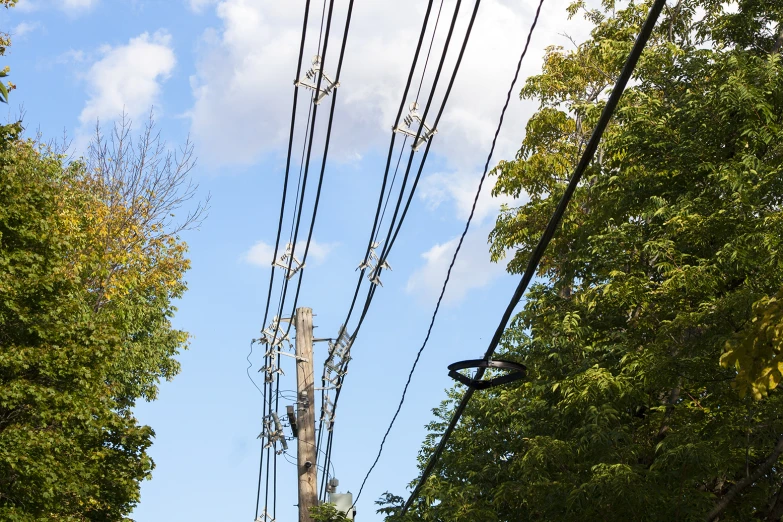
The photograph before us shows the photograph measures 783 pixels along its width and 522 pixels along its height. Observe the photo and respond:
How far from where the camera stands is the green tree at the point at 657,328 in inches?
474

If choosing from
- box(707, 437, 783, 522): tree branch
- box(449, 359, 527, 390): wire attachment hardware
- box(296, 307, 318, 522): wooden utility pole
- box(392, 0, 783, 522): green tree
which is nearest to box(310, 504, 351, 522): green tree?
box(296, 307, 318, 522): wooden utility pole

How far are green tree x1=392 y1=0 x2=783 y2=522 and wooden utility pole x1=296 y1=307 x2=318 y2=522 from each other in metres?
2.07

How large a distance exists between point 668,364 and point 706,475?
1520 mm

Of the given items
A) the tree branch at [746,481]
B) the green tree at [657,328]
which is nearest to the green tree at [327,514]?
the green tree at [657,328]

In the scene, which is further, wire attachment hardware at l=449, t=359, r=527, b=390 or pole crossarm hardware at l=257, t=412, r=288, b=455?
pole crossarm hardware at l=257, t=412, r=288, b=455

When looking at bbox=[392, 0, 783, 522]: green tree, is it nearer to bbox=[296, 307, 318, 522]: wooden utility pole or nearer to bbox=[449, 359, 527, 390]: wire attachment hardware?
bbox=[296, 307, 318, 522]: wooden utility pole

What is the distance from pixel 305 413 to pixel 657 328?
6.38 meters

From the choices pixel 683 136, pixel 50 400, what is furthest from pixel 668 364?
pixel 50 400

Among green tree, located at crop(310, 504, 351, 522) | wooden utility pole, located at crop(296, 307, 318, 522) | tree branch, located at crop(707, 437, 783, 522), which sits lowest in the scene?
tree branch, located at crop(707, 437, 783, 522)

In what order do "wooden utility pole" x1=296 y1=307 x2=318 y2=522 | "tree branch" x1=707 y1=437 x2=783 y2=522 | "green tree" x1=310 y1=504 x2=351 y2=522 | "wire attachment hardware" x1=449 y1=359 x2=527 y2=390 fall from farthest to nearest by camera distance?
1. "wooden utility pole" x1=296 y1=307 x2=318 y2=522
2. "green tree" x1=310 y1=504 x2=351 y2=522
3. "tree branch" x1=707 y1=437 x2=783 y2=522
4. "wire attachment hardware" x1=449 y1=359 x2=527 y2=390

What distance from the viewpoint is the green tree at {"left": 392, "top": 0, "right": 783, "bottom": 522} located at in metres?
12.0

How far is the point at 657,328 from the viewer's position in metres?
14.1

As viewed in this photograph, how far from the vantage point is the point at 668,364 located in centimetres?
1224

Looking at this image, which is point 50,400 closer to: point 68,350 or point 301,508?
point 68,350
